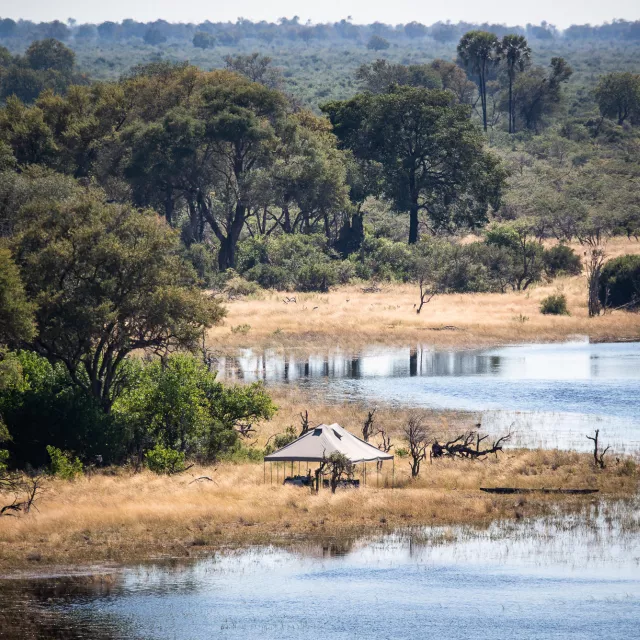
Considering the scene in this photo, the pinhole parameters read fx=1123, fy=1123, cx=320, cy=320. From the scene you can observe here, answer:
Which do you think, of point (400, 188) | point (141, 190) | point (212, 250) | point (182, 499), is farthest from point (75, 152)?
point (182, 499)

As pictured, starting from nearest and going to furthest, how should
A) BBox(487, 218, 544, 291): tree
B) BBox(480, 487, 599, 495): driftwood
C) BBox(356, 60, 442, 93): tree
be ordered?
BBox(480, 487, 599, 495): driftwood, BBox(487, 218, 544, 291): tree, BBox(356, 60, 442, 93): tree

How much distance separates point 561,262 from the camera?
94250mm

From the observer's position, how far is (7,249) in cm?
3512

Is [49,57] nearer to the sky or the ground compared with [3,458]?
nearer to the sky

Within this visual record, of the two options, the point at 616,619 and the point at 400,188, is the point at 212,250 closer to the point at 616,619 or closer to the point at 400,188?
the point at 400,188

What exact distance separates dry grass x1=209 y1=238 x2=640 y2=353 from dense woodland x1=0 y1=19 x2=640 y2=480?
3397 mm

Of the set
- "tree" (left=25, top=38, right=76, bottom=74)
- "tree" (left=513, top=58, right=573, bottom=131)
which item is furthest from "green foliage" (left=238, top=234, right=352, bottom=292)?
"tree" (left=25, top=38, right=76, bottom=74)

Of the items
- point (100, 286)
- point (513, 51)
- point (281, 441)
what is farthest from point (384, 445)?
point (513, 51)

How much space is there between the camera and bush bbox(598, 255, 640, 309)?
7875cm

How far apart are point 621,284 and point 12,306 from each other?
5511cm

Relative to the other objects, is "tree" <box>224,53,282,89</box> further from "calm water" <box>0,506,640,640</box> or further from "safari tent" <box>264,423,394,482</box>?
"calm water" <box>0,506,640,640</box>

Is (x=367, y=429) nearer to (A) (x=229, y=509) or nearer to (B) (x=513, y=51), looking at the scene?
(A) (x=229, y=509)

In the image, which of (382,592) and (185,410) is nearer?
(382,592)

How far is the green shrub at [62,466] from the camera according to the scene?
35.4 metres
